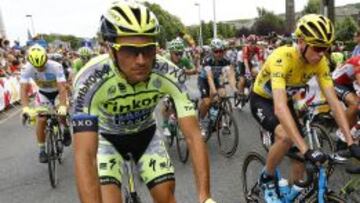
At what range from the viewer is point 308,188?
4.12 meters

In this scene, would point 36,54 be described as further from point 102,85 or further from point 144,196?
point 102,85

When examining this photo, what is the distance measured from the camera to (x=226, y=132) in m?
8.53

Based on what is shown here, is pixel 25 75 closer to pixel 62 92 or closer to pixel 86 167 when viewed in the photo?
pixel 62 92

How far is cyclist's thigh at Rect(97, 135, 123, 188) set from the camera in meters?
3.60

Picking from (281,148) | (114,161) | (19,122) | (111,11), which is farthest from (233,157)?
(19,122)

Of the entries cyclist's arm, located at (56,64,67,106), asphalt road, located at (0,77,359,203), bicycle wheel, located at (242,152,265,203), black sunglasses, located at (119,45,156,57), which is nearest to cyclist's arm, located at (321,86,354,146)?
bicycle wheel, located at (242,152,265,203)

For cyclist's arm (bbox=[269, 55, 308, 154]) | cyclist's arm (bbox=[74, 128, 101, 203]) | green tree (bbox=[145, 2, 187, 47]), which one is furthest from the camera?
green tree (bbox=[145, 2, 187, 47])

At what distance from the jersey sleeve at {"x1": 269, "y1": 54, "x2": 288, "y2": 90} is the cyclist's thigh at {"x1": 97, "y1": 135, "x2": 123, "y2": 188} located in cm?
160

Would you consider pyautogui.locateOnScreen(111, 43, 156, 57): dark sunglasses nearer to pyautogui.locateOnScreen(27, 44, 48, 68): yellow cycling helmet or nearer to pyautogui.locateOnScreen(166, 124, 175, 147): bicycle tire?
pyautogui.locateOnScreen(27, 44, 48, 68): yellow cycling helmet

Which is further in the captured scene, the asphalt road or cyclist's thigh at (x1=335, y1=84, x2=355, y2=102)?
cyclist's thigh at (x1=335, y1=84, x2=355, y2=102)

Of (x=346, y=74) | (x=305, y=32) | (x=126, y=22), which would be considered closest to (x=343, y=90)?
(x=346, y=74)

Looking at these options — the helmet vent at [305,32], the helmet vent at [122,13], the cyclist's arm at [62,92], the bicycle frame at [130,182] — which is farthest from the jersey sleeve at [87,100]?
the cyclist's arm at [62,92]

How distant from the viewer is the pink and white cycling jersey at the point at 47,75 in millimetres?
7887

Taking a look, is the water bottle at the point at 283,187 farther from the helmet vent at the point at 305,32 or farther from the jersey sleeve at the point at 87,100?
the jersey sleeve at the point at 87,100
